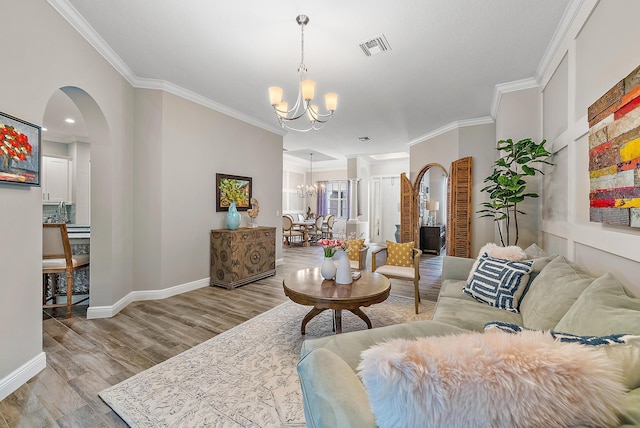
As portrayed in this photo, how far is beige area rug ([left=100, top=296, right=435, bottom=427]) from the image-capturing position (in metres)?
1.58

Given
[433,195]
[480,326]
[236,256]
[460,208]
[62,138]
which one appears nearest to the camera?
[480,326]

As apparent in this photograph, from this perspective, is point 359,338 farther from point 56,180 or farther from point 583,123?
point 56,180

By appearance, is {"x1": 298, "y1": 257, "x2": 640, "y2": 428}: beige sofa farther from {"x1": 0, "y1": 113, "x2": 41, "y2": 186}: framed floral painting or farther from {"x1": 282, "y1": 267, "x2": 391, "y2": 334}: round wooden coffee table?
{"x1": 0, "y1": 113, "x2": 41, "y2": 186}: framed floral painting

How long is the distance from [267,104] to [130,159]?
202cm

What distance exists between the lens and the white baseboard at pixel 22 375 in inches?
68.6

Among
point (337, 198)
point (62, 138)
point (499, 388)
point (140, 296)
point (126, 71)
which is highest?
point (126, 71)

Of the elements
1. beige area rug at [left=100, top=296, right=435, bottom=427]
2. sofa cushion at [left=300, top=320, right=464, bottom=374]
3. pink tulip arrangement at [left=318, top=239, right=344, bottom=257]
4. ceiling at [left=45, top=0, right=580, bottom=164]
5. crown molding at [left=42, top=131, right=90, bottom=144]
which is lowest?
beige area rug at [left=100, top=296, right=435, bottom=427]

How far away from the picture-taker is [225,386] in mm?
1848

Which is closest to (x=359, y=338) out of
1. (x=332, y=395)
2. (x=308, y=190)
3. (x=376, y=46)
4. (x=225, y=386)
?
(x=332, y=395)

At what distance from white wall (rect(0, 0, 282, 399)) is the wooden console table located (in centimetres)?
20

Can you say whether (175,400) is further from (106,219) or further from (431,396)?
(106,219)

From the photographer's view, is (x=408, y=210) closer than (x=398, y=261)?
No

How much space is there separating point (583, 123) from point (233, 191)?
4.20 m

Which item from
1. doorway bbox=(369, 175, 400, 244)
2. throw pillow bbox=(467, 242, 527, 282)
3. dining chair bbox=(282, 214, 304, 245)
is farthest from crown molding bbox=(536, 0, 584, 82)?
dining chair bbox=(282, 214, 304, 245)
